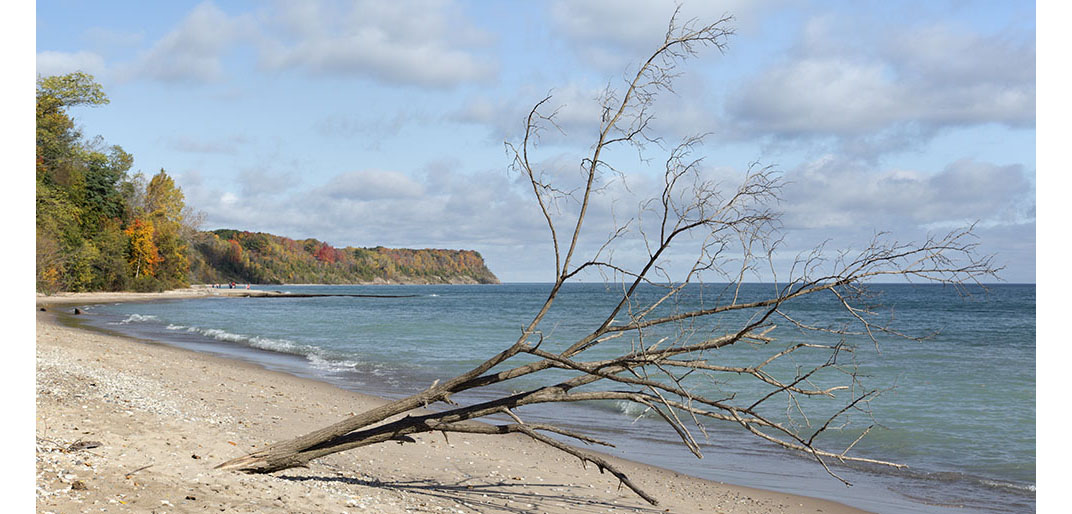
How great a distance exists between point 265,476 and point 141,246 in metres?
68.9

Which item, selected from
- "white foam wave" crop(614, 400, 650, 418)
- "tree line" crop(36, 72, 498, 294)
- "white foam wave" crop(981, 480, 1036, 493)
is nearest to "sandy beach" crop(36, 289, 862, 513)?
"white foam wave" crop(981, 480, 1036, 493)

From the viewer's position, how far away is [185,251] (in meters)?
76.9

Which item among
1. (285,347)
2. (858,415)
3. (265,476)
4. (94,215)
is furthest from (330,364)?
(94,215)

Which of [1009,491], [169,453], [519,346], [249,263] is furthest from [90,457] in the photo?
[249,263]

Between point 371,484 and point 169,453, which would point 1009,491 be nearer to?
point 371,484

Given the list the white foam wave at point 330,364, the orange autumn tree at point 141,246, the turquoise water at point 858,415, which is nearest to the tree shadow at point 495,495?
the turquoise water at point 858,415

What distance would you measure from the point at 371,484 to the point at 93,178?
2502 inches

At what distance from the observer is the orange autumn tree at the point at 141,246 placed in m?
65.2

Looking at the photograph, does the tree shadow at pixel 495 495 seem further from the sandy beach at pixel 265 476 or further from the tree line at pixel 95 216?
the tree line at pixel 95 216

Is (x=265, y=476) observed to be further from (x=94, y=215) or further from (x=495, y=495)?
(x=94, y=215)

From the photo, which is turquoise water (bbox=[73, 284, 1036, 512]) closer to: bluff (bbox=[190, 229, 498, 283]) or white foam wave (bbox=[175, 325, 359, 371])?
white foam wave (bbox=[175, 325, 359, 371])

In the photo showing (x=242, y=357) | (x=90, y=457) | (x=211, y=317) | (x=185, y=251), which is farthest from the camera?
(x=185, y=251)

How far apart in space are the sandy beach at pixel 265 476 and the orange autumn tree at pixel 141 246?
6102 centimetres

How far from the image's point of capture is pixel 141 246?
2589 inches
